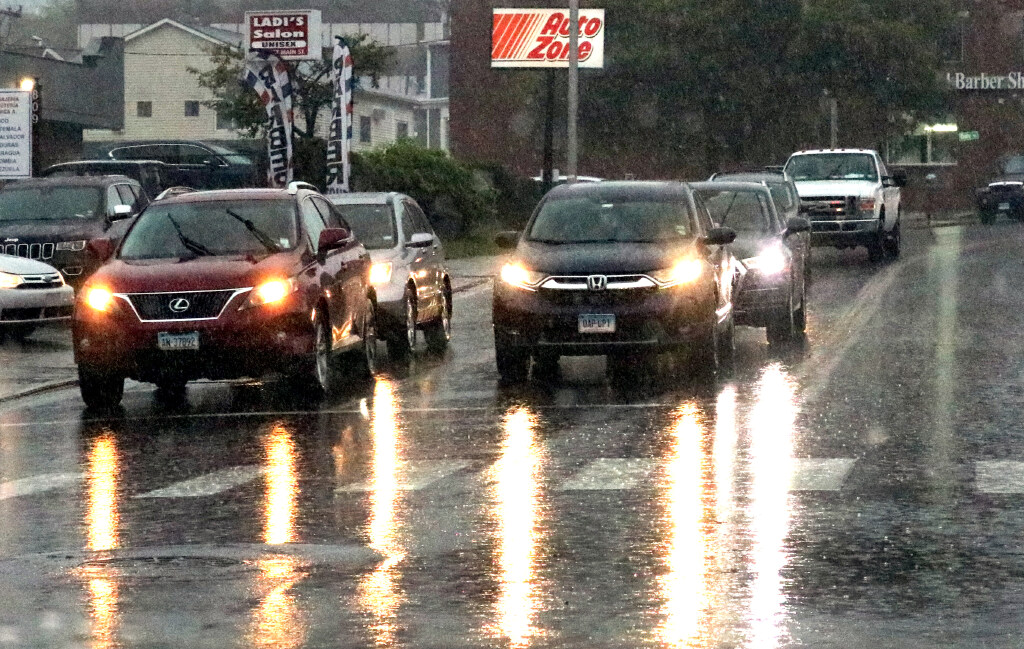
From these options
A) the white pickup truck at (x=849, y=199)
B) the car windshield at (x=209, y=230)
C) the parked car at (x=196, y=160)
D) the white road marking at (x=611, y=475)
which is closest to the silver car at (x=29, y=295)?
the car windshield at (x=209, y=230)

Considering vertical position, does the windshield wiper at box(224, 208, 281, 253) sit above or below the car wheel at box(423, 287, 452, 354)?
above

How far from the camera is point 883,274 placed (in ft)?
107

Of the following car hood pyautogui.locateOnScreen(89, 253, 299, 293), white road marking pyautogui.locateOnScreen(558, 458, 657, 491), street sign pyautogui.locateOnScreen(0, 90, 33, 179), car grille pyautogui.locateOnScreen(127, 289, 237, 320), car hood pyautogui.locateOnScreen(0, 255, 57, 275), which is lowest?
white road marking pyautogui.locateOnScreen(558, 458, 657, 491)

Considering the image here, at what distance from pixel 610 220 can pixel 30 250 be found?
9.79m

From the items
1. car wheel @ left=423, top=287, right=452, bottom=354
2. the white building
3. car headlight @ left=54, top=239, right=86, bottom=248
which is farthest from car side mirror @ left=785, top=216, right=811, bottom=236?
the white building

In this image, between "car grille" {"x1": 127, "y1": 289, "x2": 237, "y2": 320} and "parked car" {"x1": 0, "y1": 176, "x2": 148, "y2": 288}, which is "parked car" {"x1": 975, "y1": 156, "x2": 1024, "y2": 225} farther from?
"car grille" {"x1": 127, "y1": 289, "x2": 237, "y2": 320}

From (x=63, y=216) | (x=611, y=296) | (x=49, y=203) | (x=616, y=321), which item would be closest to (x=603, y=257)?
(x=611, y=296)

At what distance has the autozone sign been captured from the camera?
48.9 meters

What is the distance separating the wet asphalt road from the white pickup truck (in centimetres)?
1826

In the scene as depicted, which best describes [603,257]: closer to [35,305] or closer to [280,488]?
[280,488]

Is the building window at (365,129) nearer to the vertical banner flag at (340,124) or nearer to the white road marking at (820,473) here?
the vertical banner flag at (340,124)

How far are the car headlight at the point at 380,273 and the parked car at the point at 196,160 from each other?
22.8 metres

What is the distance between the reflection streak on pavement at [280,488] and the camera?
9.95 meters

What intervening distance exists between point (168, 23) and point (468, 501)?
70744 mm
